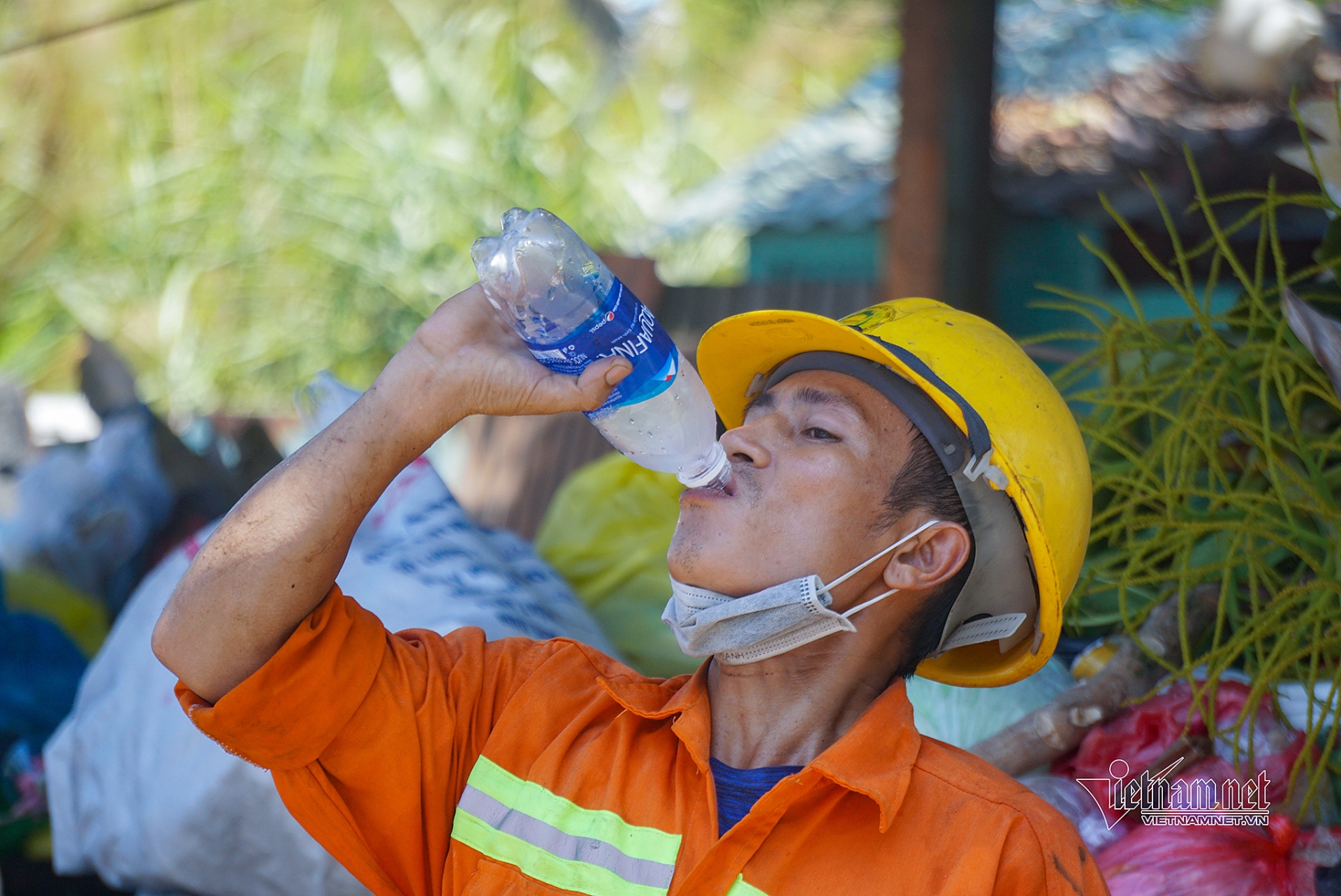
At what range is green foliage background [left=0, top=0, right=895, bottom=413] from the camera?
1009 cm

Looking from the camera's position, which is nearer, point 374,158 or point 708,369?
point 708,369

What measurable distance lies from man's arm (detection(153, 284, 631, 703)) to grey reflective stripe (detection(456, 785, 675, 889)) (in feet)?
1.26

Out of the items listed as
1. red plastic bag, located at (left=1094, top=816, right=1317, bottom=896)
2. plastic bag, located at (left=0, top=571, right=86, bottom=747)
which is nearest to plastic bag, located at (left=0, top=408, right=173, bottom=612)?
plastic bag, located at (left=0, top=571, right=86, bottom=747)

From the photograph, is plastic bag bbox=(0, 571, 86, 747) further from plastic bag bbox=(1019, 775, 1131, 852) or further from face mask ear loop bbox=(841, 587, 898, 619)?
plastic bag bbox=(1019, 775, 1131, 852)

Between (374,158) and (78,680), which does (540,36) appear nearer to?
(374,158)

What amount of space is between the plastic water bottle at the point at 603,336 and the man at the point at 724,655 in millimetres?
37

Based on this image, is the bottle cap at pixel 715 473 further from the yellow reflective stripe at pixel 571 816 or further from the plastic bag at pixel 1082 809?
the plastic bag at pixel 1082 809

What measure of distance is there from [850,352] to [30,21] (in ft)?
36.4

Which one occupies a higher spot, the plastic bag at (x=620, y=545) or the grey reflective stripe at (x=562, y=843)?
the grey reflective stripe at (x=562, y=843)

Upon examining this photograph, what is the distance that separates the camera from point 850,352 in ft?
5.99

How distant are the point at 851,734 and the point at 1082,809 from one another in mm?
831

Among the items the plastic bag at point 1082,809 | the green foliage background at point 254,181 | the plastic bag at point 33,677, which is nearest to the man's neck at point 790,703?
the plastic bag at point 1082,809

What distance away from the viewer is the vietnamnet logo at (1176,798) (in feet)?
6.52

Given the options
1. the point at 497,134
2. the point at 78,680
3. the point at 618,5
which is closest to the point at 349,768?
the point at 78,680
